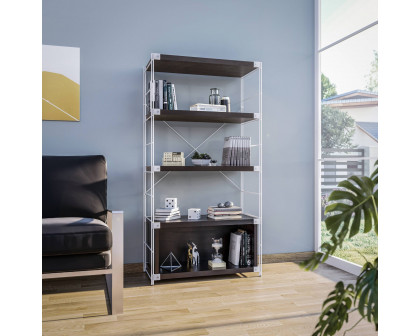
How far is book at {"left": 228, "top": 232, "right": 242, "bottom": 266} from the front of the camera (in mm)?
3193

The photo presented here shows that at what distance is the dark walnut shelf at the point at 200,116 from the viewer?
300 cm

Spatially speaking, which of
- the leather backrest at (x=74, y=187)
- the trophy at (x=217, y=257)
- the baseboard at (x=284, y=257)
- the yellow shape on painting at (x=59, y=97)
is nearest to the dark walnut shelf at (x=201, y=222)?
the trophy at (x=217, y=257)

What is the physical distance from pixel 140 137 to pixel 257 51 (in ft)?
4.35

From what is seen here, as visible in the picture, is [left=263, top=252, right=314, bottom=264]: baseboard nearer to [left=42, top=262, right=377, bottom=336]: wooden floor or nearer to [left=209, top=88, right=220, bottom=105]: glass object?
[left=42, top=262, right=377, bottom=336]: wooden floor

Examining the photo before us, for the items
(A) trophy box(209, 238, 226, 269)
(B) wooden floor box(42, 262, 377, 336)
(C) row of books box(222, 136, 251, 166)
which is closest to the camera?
(B) wooden floor box(42, 262, 377, 336)

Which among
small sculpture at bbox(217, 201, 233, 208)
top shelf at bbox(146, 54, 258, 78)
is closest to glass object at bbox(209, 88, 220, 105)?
top shelf at bbox(146, 54, 258, 78)

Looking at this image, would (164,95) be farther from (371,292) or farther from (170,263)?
(371,292)

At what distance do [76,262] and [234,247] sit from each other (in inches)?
52.3

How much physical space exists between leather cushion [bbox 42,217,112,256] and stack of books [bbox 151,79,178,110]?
1.09m

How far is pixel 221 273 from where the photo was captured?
3.04 metres

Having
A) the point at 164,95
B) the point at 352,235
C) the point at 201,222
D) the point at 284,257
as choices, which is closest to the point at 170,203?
the point at 201,222

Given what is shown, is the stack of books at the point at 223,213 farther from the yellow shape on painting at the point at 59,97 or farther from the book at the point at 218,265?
the yellow shape on painting at the point at 59,97
